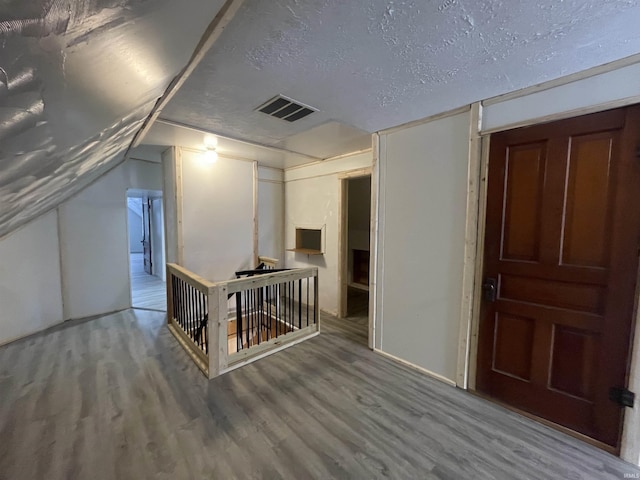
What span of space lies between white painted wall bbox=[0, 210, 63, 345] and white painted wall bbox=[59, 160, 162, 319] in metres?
0.11

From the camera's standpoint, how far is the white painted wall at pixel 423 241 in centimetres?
223

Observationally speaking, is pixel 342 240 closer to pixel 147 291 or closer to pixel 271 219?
pixel 271 219

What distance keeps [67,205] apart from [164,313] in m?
2.07

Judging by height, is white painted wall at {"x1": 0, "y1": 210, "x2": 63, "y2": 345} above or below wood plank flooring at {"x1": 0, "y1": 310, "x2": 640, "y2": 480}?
above

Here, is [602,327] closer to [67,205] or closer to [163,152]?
[163,152]

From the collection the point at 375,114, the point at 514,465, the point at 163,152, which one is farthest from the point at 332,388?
the point at 163,152

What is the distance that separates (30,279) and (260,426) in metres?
3.71

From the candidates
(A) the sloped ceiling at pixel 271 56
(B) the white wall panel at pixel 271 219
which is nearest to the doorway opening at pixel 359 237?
(B) the white wall panel at pixel 271 219

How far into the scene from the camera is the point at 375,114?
7.61 feet

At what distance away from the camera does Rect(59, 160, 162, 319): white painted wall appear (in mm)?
3604

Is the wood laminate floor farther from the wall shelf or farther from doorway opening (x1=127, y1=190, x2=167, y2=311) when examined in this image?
the wall shelf

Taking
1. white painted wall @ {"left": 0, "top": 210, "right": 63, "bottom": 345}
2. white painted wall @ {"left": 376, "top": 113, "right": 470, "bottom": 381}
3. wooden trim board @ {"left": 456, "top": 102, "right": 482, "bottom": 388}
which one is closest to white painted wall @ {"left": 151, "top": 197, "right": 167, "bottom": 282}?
white painted wall @ {"left": 0, "top": 210, "right": 63, "bottom": 345}

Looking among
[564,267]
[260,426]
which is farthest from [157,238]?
[564,267]

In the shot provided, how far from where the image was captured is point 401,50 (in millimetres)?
1405
